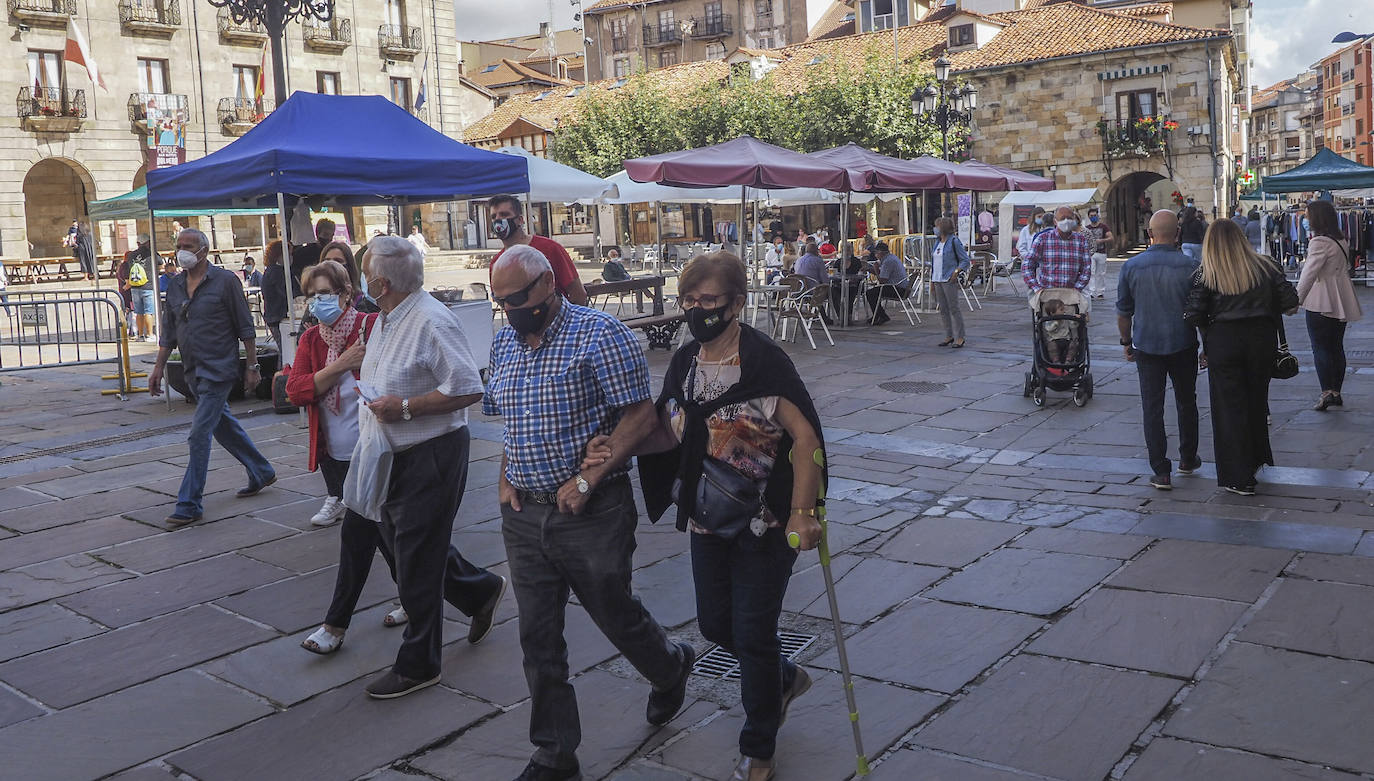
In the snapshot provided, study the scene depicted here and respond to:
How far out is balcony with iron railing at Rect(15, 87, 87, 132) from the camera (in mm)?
29266

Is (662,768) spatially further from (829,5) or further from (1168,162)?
(829,5)

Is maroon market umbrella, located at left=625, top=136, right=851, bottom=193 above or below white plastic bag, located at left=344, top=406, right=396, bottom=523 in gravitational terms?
above

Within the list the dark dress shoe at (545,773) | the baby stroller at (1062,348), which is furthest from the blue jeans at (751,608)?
the baby stroller at (1062,348)

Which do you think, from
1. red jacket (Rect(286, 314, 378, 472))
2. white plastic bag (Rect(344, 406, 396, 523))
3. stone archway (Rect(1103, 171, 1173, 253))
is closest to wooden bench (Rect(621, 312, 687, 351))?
red jacket (Rect(286, 314, 378, 472))

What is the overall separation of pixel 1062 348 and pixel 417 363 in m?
6.65

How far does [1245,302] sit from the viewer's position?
5.93 metres

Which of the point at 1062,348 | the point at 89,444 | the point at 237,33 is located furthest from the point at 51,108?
the point at 1062,348

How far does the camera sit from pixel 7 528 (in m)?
6.32

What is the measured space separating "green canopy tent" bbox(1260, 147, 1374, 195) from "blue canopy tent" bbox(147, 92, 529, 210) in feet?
47.0

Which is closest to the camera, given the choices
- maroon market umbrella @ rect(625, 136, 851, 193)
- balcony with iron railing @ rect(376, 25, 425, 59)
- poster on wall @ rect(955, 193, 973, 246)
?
maroon market umbrella @ rect(625, 136, 851, 193)

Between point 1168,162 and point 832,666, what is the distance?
115ft

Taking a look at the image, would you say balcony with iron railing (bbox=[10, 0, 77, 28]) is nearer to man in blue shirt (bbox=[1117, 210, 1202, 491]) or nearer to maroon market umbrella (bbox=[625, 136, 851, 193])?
maroon market umbrella (bbox=[625, 136, 851, 193])

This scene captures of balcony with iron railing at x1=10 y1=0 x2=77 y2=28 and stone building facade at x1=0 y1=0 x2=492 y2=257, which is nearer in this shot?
balcony with iron railing at x1=10 y1=0 x2=77 y2=28

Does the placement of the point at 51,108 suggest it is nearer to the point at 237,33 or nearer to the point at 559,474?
the point at 237,33
